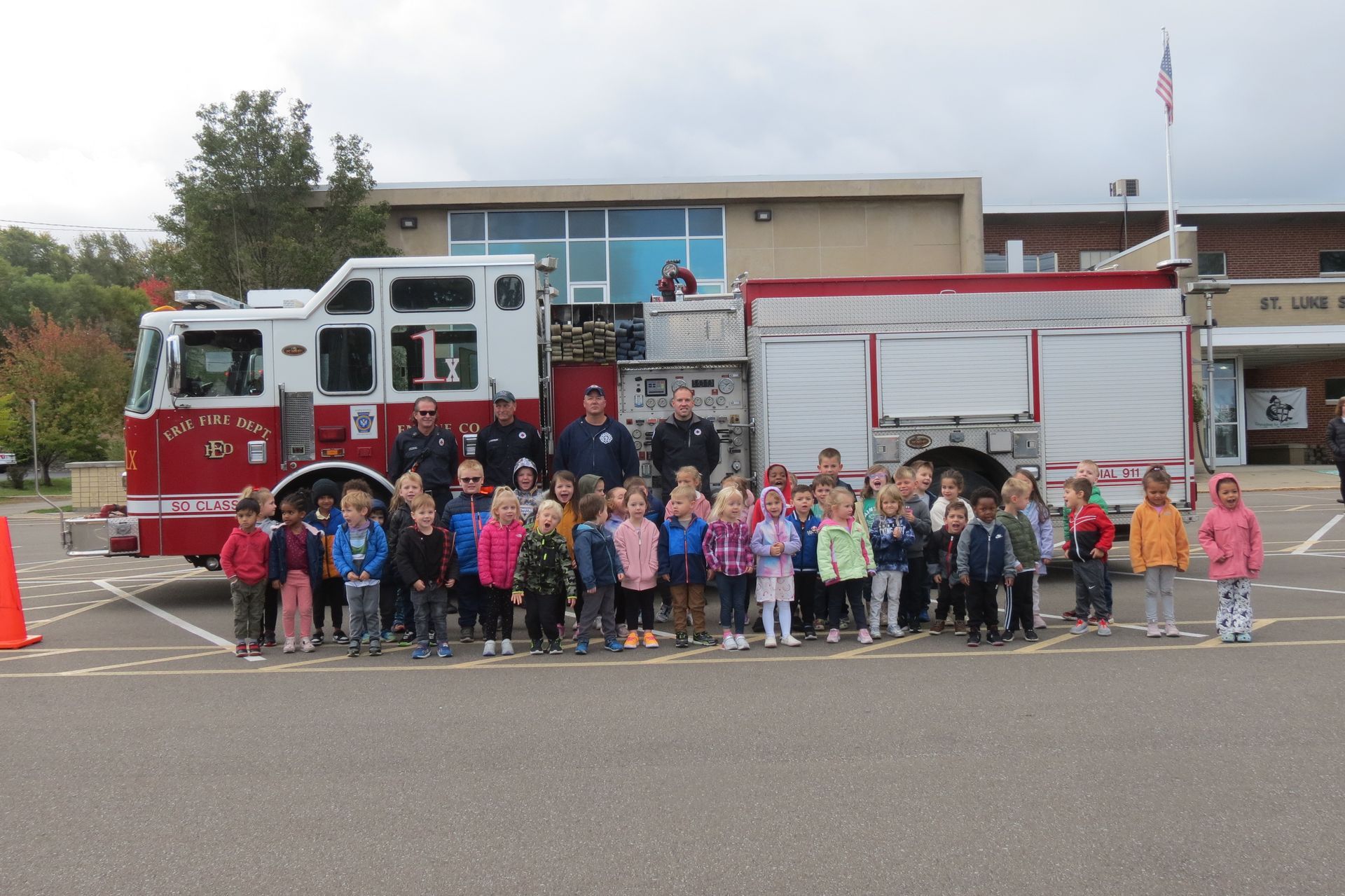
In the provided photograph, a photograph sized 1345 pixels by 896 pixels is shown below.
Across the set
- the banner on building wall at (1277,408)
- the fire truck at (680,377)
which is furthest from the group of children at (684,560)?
the banner on building wall at (1277,408)

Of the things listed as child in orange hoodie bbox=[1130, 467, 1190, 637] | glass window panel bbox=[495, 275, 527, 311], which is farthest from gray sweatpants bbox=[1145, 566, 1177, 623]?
glass window panel bbox=[495, 275, 527, 311]

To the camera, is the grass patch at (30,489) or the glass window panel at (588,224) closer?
the glass window panel at (588,224)

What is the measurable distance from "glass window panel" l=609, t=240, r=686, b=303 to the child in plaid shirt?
20912 mm

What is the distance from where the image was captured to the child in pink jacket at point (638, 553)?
8.66 m

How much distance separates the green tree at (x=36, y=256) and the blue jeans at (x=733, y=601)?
88289mm

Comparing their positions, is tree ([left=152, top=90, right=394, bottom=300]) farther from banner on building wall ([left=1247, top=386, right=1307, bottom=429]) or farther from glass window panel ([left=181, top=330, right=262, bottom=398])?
banner on building wall ([left=1247, top=386, right=1307, bottom=429])

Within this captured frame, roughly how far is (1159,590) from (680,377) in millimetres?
5042

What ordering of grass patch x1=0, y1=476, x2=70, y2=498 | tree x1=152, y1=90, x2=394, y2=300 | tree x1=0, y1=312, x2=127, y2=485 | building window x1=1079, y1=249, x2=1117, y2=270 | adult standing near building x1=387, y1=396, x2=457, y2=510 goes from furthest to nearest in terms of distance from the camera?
grass patch x1=0, y1=476, x2=70, y2=498 → tree x1=0, y1=312, x2=127, y2=485 → building window x1=1079, y1=249, x2=1117, y2=270 → tree x1=152, y1=90, x2=394, y2=300 → adult standing near building x1=387, y1=396, x2=457, y2=510

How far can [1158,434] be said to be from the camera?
11500 millimetres

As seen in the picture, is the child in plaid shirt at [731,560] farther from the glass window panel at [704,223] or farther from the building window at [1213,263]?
the building window at [1213,263]

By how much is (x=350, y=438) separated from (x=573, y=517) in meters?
2.92

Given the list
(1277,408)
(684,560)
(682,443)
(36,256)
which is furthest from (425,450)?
(36,256)

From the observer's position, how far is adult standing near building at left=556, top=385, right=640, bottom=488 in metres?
10.0

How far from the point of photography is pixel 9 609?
9.31 m
